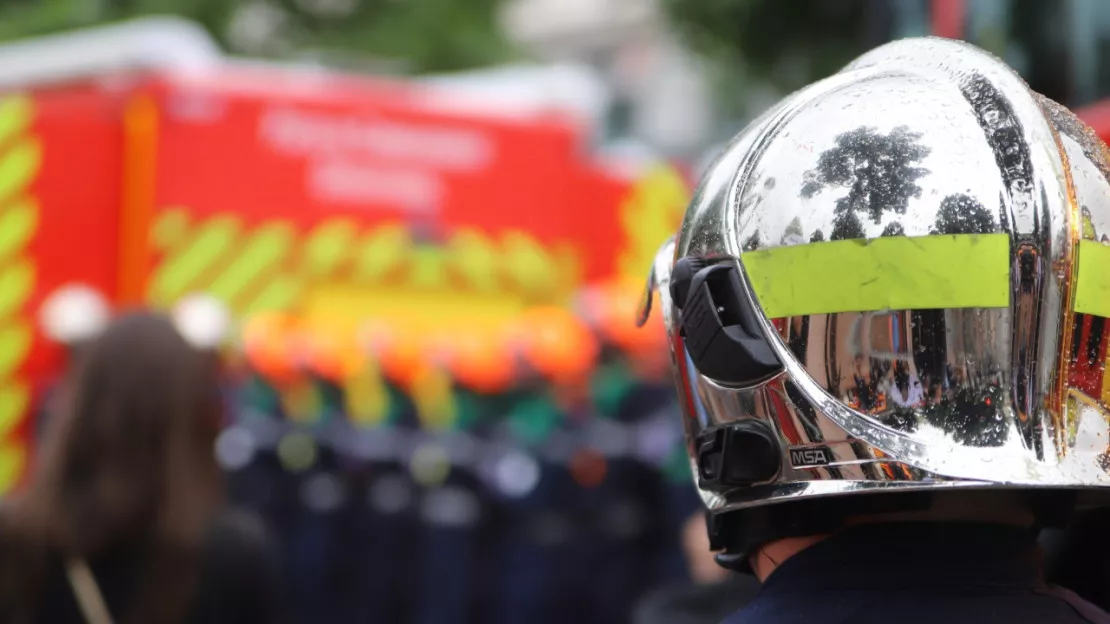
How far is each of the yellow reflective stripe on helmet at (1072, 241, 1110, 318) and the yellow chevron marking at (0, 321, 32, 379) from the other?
6.60 meters

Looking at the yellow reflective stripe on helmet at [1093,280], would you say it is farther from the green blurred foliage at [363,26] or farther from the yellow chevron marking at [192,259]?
the green blurred foliage at [363,26]

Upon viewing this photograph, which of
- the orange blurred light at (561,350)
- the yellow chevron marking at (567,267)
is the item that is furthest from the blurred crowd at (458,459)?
the yellow chevron marking at (567,267)

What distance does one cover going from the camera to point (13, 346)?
24.3 feet

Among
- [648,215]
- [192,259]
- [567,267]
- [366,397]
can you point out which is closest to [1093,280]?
[366,397]

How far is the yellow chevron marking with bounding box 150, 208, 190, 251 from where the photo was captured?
24.4 ft

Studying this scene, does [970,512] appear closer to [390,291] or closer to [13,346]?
[13,346]

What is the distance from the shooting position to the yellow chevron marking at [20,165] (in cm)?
737

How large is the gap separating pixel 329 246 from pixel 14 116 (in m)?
1.66

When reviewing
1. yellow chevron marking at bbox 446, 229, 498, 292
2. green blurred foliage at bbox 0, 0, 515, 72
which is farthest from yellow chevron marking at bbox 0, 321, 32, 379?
green blurred foliage at bbox 0, 0, 515, 72

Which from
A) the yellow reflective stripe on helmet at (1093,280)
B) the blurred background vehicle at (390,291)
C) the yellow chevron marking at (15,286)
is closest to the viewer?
the yellow reflective stripe on helmet at (1093,280)

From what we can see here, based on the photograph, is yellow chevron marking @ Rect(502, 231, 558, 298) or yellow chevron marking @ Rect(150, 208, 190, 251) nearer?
yellow chevron marking @ Rect(150, 208, 190, 251)

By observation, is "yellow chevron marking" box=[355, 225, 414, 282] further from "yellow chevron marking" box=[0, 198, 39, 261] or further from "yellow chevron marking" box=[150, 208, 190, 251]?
"yellow chevron marking" box=[0, 198, 39, 261]

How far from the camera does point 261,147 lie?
768 cm

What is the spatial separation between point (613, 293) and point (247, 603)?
3.96 metres
